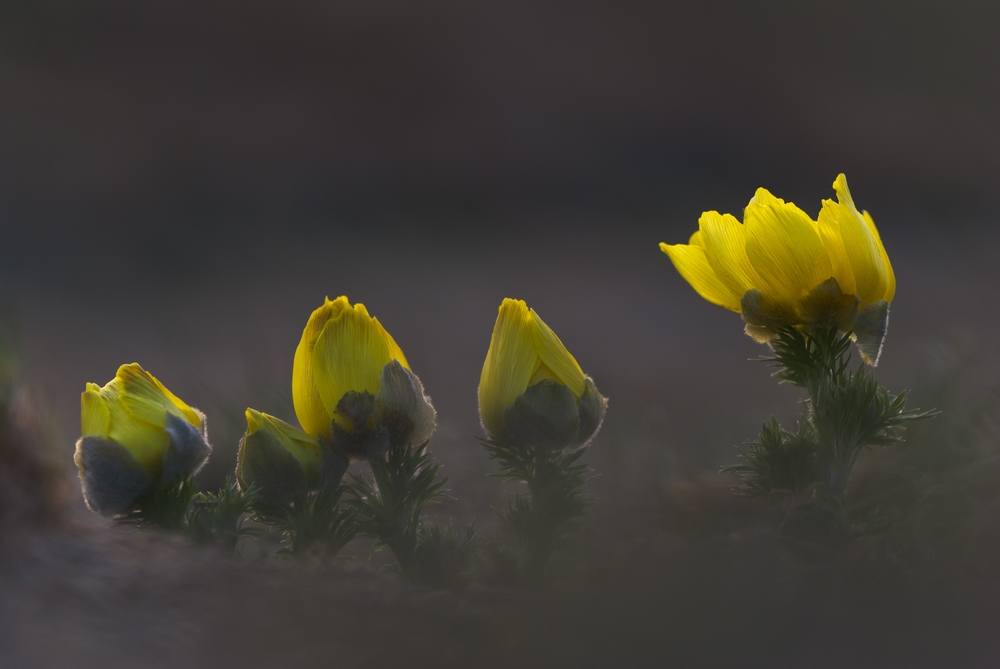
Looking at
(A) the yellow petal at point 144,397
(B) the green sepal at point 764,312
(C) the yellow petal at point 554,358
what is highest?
(B) the green sepal at point 764,312

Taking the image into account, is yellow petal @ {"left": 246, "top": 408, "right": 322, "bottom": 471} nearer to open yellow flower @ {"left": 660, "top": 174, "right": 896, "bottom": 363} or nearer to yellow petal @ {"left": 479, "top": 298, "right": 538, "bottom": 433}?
yellow petal @ {"left": 479, "top": 298, "right": 538, "bottom": 433}

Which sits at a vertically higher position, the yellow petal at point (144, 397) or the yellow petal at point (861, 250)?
the yellow petal at point (861, 250)

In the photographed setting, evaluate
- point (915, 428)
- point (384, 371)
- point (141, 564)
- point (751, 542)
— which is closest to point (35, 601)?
point (141, 564)

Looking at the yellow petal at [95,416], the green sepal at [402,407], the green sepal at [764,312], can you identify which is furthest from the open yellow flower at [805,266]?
the yellow petal at [95,416]

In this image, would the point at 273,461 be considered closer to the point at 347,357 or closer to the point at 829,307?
the point at 347,357

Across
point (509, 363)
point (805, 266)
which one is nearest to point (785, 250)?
point (805, 266)

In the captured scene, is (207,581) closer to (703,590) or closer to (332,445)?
(332,445)

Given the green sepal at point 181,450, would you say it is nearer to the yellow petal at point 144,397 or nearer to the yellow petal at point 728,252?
the yellow petal at point 144,397
